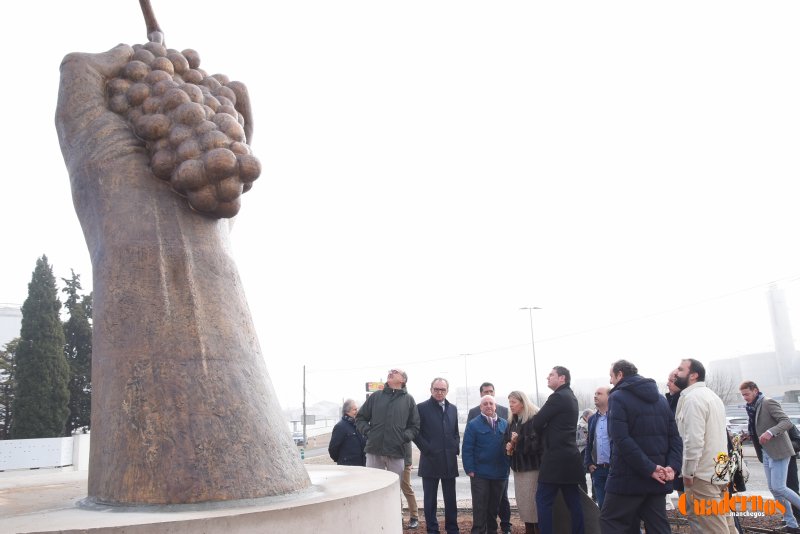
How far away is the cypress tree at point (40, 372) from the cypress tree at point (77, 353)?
5.66ft

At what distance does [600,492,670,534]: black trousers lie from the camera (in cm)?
484

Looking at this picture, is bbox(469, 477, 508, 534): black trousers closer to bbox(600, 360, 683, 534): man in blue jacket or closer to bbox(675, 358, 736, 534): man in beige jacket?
bbox(600, 360, 683, 534): man in blue jacket

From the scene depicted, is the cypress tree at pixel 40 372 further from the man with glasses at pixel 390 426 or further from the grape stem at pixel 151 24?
the grape stem at pixel 151 24

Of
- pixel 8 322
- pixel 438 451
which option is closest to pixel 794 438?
pixel 438 451

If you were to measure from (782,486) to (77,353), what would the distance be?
106 feet

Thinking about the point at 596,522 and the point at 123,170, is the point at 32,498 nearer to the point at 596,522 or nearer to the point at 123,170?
the point at 123,170

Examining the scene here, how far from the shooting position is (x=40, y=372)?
26766 millimetres

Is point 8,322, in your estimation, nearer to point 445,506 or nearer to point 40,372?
point 40,372

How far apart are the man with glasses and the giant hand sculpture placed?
3.33m

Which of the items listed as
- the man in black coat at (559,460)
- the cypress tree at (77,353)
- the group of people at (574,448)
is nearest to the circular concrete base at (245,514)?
the group of people at (574,448)

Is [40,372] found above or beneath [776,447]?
above

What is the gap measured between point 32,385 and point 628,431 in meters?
27.7

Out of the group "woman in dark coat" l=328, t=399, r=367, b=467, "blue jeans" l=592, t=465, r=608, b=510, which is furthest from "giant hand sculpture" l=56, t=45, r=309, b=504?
"blue jeans" l=592, t=465, r=608, b=510

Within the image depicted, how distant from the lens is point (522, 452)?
6227mm
